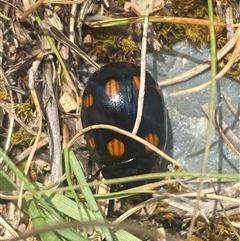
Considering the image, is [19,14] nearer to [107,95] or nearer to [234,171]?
[107,95]

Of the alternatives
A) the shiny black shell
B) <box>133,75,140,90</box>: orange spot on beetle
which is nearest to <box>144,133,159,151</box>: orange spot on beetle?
the shiny black shell

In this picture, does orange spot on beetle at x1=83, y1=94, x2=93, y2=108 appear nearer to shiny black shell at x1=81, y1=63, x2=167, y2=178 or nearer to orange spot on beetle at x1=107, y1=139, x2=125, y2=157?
shiny black shell at x1=81, y1=63, x2=167, y2=178

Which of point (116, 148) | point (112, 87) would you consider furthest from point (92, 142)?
point (112, 87)

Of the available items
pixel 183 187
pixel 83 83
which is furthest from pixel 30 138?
pixel 183 187

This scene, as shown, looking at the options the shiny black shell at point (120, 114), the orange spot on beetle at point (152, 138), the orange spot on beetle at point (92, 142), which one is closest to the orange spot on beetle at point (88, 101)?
the shiny black shell at point (120, 114)

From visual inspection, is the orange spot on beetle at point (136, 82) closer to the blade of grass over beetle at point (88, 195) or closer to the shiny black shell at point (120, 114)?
the shiny black shell at point (120, 114)

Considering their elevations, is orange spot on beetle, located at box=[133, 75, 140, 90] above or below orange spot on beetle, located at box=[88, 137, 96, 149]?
above
